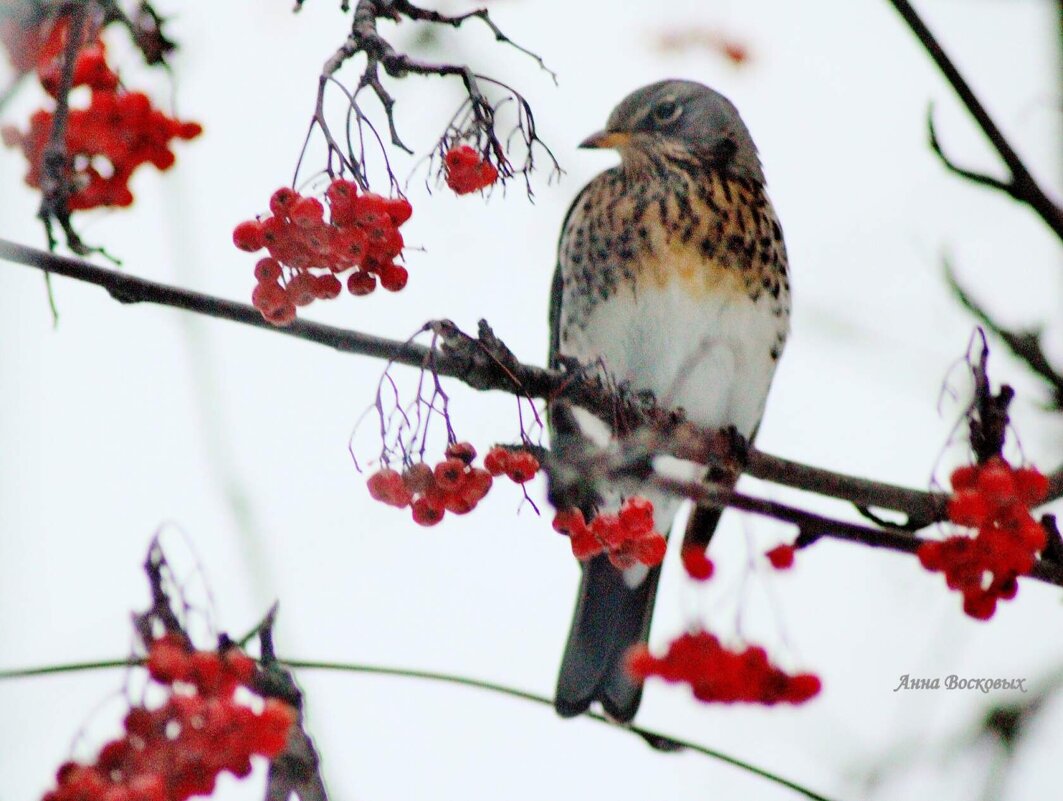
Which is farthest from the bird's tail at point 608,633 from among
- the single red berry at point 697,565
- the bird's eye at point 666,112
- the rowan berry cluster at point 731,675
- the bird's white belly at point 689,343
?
the bird's eye at point 666,112

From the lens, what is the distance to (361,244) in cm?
183

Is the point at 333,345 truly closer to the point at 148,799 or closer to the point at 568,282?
the point at 148,799

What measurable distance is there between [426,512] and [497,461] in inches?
5.5

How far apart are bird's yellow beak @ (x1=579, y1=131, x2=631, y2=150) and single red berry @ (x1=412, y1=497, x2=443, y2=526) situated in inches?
71.4

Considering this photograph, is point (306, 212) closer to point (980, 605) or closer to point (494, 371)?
point (494, 371)

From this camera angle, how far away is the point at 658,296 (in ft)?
11.6

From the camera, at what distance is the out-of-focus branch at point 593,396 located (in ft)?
5.82

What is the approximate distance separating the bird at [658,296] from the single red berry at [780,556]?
0.79 metres

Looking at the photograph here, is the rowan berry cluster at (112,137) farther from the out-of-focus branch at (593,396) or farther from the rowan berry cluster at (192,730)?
the rowan berry cluster at (192,730)

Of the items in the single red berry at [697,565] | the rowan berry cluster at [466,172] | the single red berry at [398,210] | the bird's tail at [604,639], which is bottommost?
the bird's tail at [604,639]

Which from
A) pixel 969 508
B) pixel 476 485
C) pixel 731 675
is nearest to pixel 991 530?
pixel 969 508

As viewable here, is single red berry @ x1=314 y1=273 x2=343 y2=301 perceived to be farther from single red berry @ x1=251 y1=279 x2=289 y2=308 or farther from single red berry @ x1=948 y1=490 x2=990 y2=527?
single red berry @ x1=948 y1=490 x2=990 y2=527

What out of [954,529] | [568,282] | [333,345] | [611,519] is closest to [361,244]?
[333,345]

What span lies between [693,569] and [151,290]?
1.47 metres
